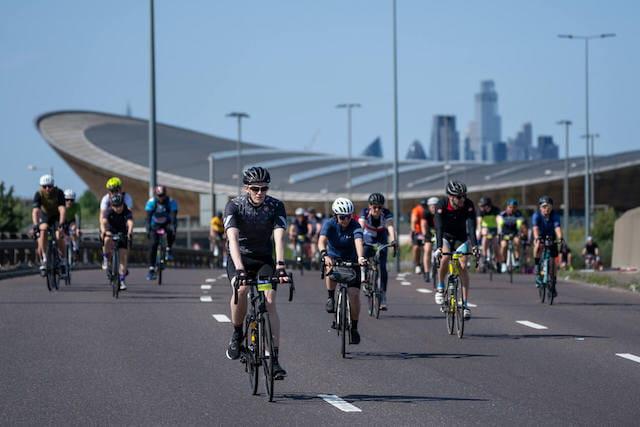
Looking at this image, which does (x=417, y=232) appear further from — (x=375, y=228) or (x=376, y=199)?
(x=376, y=199)

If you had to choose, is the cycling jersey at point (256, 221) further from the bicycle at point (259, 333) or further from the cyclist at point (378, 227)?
the cyclist at point (378, 227)

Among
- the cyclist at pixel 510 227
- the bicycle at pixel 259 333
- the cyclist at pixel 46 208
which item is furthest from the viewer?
the cyclist at pixel 510 227

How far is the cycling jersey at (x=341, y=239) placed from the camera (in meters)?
14.0

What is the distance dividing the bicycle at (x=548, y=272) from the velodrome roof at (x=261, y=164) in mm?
85427

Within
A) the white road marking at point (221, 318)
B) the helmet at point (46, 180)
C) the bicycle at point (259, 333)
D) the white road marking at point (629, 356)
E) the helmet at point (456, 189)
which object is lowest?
the white road marking at point (629, 356)

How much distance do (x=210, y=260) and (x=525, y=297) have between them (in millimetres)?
43937

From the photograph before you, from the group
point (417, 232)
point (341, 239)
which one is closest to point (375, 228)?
point (341, 239)

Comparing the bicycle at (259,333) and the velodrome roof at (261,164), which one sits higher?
the velodrome roof at (261,164)

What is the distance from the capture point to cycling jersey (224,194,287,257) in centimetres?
1002

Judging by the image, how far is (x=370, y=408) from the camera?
9.12 m

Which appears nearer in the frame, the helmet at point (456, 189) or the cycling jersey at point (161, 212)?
the helmet at point (456, 189)

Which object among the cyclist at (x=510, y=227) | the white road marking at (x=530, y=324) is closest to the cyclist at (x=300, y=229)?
the cyclist at (x=510, y=227)

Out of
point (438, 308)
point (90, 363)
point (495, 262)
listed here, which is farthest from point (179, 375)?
point (495, 262)

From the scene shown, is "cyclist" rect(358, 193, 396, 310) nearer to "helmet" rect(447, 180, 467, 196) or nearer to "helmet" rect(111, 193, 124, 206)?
"helmet" rect(447, 180, 467, 196)
